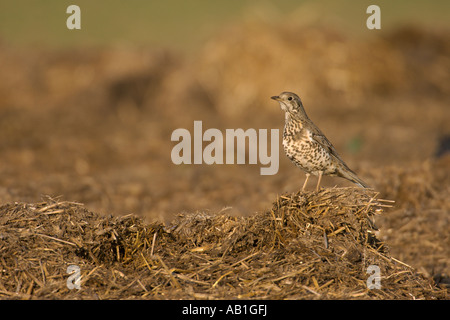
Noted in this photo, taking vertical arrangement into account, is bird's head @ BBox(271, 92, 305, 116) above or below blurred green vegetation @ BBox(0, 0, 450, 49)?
below

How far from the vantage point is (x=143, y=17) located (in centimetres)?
3086

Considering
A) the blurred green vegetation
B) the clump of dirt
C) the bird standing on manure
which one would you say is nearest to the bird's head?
the bird standing on manure

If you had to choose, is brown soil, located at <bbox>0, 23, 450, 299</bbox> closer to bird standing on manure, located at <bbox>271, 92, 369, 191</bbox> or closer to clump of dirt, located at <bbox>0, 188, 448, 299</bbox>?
clump of dirt, located at <bbox>0, 188, 448, 299</bbox>

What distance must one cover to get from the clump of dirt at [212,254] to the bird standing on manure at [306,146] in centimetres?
116

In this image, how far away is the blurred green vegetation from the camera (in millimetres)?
27641

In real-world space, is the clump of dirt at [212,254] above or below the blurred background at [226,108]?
below

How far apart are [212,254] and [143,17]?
26.5 meters

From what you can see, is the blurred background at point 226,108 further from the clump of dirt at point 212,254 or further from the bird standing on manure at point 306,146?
the clump of dirt at point 212,254

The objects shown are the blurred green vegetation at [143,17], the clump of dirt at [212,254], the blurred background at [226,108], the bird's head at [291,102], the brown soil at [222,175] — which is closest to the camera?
the clump of dirt at [212,254]

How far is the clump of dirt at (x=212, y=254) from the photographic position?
16.6ft

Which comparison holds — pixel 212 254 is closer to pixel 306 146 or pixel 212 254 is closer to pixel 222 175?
pixel 306 146

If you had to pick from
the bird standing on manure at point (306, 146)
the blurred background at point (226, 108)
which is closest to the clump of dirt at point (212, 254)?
the bird standing on manure at point (306, 146)

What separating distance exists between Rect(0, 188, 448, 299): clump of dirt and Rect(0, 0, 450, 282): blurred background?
2383 mm

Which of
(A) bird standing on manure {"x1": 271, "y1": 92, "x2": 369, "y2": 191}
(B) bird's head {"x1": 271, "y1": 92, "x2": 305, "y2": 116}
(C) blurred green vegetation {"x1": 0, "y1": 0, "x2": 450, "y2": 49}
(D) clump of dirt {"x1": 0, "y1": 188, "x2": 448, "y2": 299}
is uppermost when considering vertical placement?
(C) blurred green vegetation {"x1": 0, "y1": 0, "x2": 450, "y2": 49}
